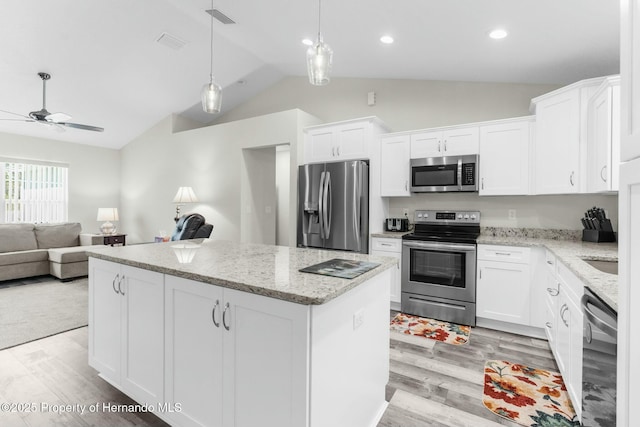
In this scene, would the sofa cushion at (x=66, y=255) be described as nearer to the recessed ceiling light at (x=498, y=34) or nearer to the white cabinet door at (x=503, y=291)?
the white cabinet door at (x=503, y=291)

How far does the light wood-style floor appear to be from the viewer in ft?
6.12

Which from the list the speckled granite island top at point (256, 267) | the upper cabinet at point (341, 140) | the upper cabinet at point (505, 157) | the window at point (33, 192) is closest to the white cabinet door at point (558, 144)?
the upper cabinet at point (505, 157)

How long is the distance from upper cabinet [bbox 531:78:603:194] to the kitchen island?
2216 millimetres

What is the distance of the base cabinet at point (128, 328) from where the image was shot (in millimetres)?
1756

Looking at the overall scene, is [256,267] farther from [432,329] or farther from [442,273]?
[442,273]

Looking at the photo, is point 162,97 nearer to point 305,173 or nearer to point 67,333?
point 305,173

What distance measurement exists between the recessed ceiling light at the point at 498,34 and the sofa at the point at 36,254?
19.0 ft

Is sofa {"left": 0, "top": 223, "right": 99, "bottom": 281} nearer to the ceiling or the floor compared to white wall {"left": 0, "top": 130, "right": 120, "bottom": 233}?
nearer to the floor

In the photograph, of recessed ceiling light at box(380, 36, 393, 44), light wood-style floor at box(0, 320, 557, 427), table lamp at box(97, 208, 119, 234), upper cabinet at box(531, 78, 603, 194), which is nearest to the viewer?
light wood-style floor at box(0, 320, 557, 427)

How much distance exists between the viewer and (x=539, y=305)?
2977 mm

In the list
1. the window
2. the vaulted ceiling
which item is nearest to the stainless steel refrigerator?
the vaulted ceiling

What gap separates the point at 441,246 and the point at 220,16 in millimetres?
3590

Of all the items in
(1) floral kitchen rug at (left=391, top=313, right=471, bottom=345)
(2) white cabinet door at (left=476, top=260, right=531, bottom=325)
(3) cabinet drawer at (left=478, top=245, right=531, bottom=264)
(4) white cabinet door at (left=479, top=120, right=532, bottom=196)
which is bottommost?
(1) floral kitchen rug at (left=391, top=313, right=471, bottom=345)

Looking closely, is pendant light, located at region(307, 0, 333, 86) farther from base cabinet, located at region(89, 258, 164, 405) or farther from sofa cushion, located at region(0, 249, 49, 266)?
sofa cushion, located at region(0, 249, 49, 266)
